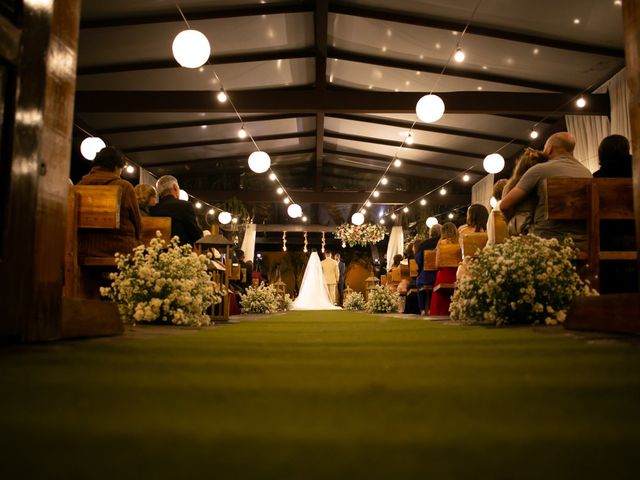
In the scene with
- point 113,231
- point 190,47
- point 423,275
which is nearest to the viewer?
point 113,231

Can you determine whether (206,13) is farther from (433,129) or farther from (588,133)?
(588,133)

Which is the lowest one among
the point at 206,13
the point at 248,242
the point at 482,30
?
the point at 248,242

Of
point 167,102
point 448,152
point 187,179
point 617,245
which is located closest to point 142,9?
point 167,102

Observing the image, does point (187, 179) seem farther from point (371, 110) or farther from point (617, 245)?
point (617, 245)

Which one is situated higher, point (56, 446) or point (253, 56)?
point (253, 56)

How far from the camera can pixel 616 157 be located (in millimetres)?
3885

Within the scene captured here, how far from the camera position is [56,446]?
703mm

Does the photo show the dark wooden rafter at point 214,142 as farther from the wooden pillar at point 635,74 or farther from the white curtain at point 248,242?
the wooden pillar at point 635,74

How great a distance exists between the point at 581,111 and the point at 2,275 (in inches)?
333

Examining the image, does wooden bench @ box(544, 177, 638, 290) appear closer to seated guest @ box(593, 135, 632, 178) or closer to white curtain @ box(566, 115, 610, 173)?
seated guest @ box(593, 135, 632, 178)

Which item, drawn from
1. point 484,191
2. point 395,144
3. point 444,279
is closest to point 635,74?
point 444,279

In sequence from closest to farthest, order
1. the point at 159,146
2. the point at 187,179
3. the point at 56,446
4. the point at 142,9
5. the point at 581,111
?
the point at 56,446, the point at 142,9, the point at 581,111, the point at 159,146, the point at 187,179

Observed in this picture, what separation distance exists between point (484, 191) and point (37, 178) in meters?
12.6

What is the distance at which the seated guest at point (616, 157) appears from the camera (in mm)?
3875
